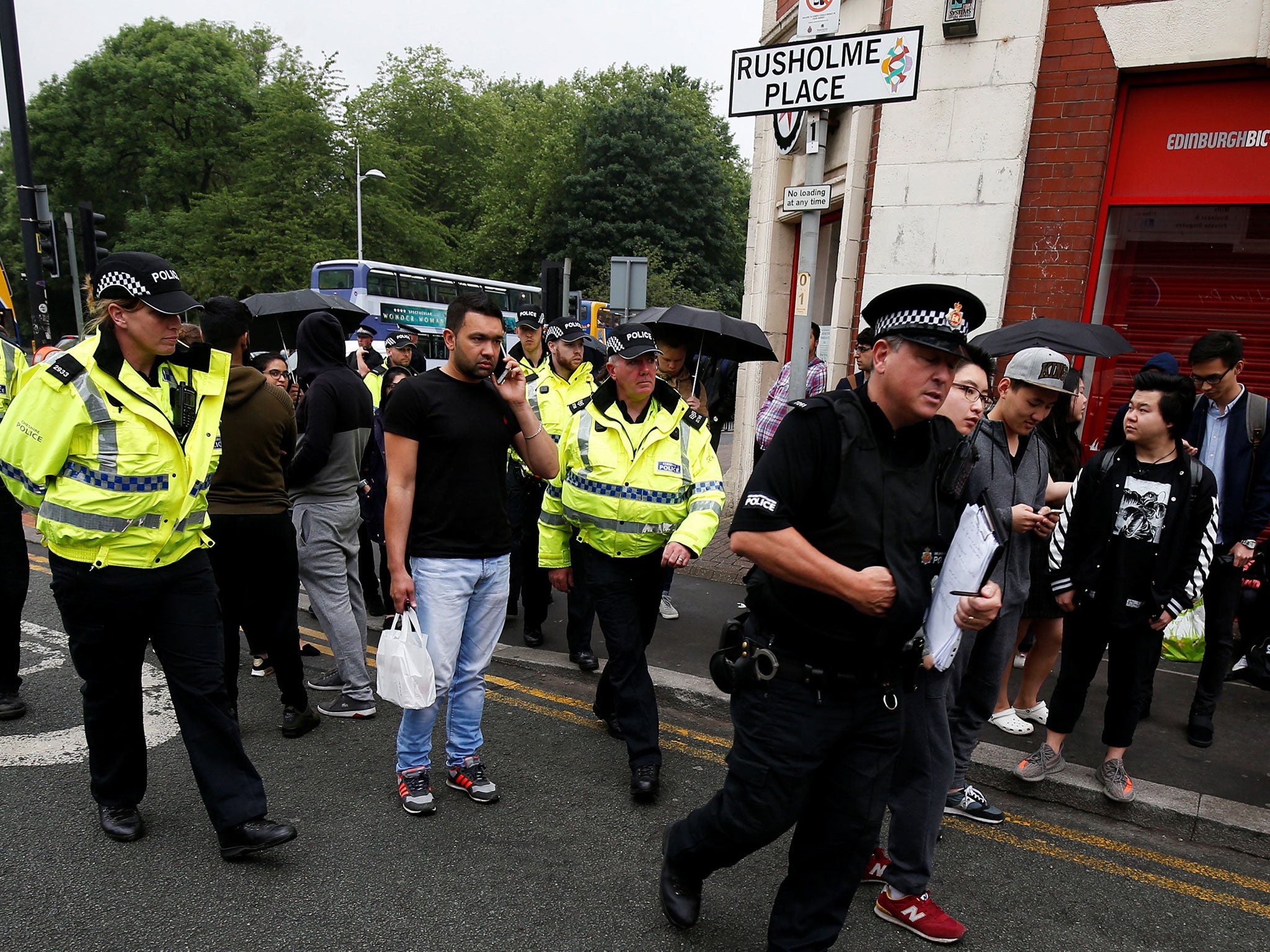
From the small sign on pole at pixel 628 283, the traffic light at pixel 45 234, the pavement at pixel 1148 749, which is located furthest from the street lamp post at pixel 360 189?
the pavement at pixel 1148 749

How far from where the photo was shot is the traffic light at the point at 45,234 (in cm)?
1198

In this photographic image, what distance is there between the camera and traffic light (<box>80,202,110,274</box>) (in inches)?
489

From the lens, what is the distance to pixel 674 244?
124 ft

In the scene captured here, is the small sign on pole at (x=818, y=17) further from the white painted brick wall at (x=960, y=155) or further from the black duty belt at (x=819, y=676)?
the black duty belt at (x=819, y=676)

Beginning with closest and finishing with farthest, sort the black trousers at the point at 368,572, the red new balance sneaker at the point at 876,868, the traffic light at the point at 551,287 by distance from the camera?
the red new balance sneaker at the point at 876,868
the black trousers at the point at 368,572
the traffic light at the point at 551,287

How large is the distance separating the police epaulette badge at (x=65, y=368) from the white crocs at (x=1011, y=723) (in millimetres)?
4370

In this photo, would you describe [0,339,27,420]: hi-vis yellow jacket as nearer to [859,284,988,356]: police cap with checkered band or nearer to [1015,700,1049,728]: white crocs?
[859,284,988,356]: police cap with checkered band

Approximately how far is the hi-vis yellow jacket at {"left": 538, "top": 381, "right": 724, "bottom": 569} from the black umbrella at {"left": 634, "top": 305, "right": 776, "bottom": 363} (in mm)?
1543

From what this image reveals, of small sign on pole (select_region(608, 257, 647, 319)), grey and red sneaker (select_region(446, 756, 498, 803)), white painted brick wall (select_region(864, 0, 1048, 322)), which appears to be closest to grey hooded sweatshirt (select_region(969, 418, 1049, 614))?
grey and red sneaker (select_region(446, 756, 498, 803))

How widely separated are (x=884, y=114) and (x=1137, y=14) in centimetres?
186

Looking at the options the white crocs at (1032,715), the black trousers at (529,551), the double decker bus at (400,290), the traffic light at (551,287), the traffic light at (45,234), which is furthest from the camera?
the double decker bus at (400,290)

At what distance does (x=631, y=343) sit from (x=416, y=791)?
6.81 feet

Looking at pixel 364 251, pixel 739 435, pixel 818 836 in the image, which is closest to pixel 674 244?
pixel 364 251

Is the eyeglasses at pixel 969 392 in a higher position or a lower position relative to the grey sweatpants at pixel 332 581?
higher
